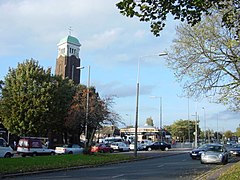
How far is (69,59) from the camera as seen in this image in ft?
292

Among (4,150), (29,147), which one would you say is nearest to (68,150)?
(29,147)

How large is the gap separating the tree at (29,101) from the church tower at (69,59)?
40547 mm

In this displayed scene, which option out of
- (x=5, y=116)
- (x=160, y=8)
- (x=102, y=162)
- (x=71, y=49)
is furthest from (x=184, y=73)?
(x=71, y=49)

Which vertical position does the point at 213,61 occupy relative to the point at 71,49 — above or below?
below

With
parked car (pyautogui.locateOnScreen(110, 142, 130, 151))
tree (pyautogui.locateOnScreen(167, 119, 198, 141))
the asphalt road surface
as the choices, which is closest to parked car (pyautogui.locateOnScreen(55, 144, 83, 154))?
parked car (pyautogui.locateOnScreen(110, 142, 130, 151))

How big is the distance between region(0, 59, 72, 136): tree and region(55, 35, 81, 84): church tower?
1596 inches

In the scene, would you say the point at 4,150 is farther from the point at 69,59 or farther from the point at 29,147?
the point at 69,59

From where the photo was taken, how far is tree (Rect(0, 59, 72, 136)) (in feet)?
Answer: 143

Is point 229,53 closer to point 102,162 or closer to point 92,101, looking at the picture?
point 102,162

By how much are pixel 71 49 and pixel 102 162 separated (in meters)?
70.7

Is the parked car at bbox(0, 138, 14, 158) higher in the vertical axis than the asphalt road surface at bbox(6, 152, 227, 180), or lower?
higher

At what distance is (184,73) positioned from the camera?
2166 cm

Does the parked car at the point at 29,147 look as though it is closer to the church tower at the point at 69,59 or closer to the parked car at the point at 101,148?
the parked car at the point at 101,148

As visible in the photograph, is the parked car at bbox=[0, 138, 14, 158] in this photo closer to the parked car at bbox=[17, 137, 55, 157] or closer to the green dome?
the parked car at bbox=[17, 137, 55, 157]
